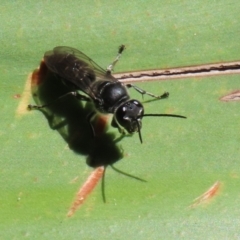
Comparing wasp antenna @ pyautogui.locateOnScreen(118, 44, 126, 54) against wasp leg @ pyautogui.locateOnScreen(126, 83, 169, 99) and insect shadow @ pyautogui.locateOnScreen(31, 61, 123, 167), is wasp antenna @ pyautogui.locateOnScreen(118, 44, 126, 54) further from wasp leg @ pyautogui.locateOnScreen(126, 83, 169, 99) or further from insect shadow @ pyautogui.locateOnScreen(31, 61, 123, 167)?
insect shadow @ pyautogui.locateOnScreen(31, 61, 123, 167)

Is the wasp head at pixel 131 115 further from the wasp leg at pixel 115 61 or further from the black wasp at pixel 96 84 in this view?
the wasp leg at pixel 115 61

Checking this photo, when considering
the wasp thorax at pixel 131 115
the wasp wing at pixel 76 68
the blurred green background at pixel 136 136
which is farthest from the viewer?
the wasp wing at pixel 76 68

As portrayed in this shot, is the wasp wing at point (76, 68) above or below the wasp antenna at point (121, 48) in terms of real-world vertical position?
below

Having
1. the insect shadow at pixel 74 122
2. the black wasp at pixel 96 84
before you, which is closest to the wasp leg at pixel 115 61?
the black wasp at pixel 96 84

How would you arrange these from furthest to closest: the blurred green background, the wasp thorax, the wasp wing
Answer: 1. the wasp wing
2. the wasp thorax
3. the blurred green background

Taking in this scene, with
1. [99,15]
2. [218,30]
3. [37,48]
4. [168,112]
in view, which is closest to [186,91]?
[168,112]

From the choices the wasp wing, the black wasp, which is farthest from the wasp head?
the wasp wing

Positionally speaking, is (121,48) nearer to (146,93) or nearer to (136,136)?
(146,93)
